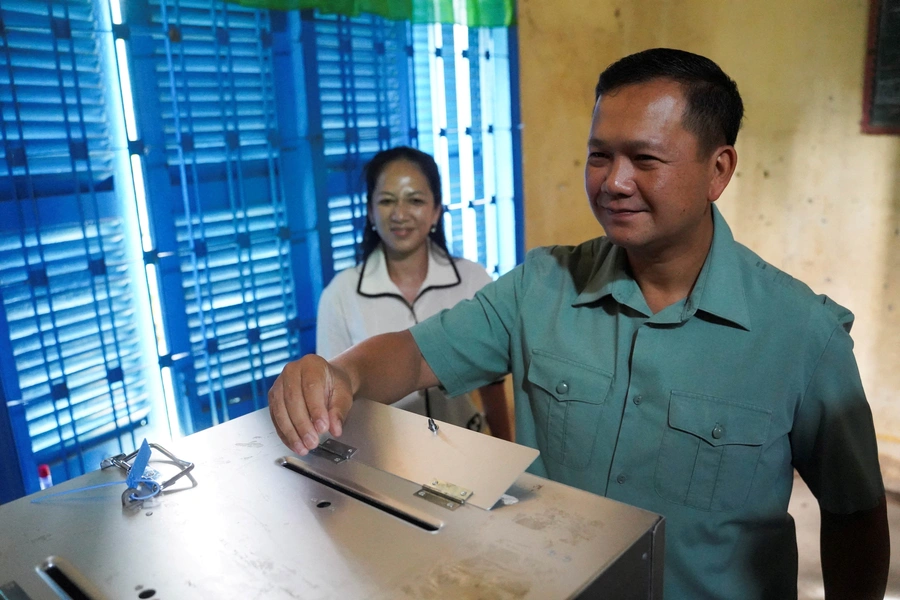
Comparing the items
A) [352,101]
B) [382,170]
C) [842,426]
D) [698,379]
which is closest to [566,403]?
[698,379]

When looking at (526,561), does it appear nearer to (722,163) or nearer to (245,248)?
(722,163)

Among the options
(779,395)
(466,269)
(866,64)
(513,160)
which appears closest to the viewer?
(779,395)

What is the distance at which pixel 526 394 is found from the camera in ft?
3.52

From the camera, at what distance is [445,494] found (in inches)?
24.4

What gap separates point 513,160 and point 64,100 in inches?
64.0

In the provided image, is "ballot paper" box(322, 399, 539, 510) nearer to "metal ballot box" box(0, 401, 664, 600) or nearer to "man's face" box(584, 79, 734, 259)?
"metal ballot box" box(0, 401, 664, 600)

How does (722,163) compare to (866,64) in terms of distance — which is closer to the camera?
(722,163)

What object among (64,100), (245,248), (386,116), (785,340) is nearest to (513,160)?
(386,116)

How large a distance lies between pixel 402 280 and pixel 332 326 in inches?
9.5

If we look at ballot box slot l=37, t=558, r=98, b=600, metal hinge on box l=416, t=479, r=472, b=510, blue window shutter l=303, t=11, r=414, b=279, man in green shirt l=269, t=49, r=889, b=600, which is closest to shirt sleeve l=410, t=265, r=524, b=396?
man in green shirt l=269, t=49, r=889, b=600

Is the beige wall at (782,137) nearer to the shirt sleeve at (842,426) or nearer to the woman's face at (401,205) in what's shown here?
the woman's face at (401,205)

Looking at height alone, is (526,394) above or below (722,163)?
below

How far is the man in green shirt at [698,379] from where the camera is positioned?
873 mm

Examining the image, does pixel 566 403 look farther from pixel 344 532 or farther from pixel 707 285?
pixel 344 532
